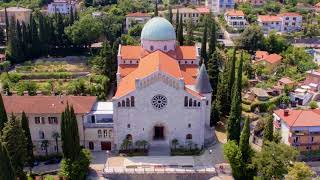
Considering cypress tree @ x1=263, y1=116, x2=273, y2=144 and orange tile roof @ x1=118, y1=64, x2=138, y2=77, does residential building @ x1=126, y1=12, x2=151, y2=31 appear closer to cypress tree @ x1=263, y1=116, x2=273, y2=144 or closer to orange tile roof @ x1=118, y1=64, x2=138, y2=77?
orange tile roof @ x1=118, y1=64, x2=138, y2=77

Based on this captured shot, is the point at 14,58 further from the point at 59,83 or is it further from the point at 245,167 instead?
the point at 245,167

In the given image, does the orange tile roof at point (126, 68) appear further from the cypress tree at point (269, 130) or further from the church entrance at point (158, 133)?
the cypress tree at point (269, 130)

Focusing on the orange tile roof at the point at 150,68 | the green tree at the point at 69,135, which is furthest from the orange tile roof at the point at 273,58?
the green tree at the point at 69,135

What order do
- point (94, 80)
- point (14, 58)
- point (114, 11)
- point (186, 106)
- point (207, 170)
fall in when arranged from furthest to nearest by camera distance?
point (114, 11) → point (14, 58) → point (94, 80) → point (186, 106) → point (207, 170)

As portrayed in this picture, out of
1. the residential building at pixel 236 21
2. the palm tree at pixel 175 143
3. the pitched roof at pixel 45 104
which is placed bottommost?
the palm tree at pixel 175 143

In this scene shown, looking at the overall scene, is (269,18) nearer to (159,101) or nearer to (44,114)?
(159,101)

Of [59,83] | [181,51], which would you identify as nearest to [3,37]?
[59,83]

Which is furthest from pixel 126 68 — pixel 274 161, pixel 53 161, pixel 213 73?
pixel 274 161
